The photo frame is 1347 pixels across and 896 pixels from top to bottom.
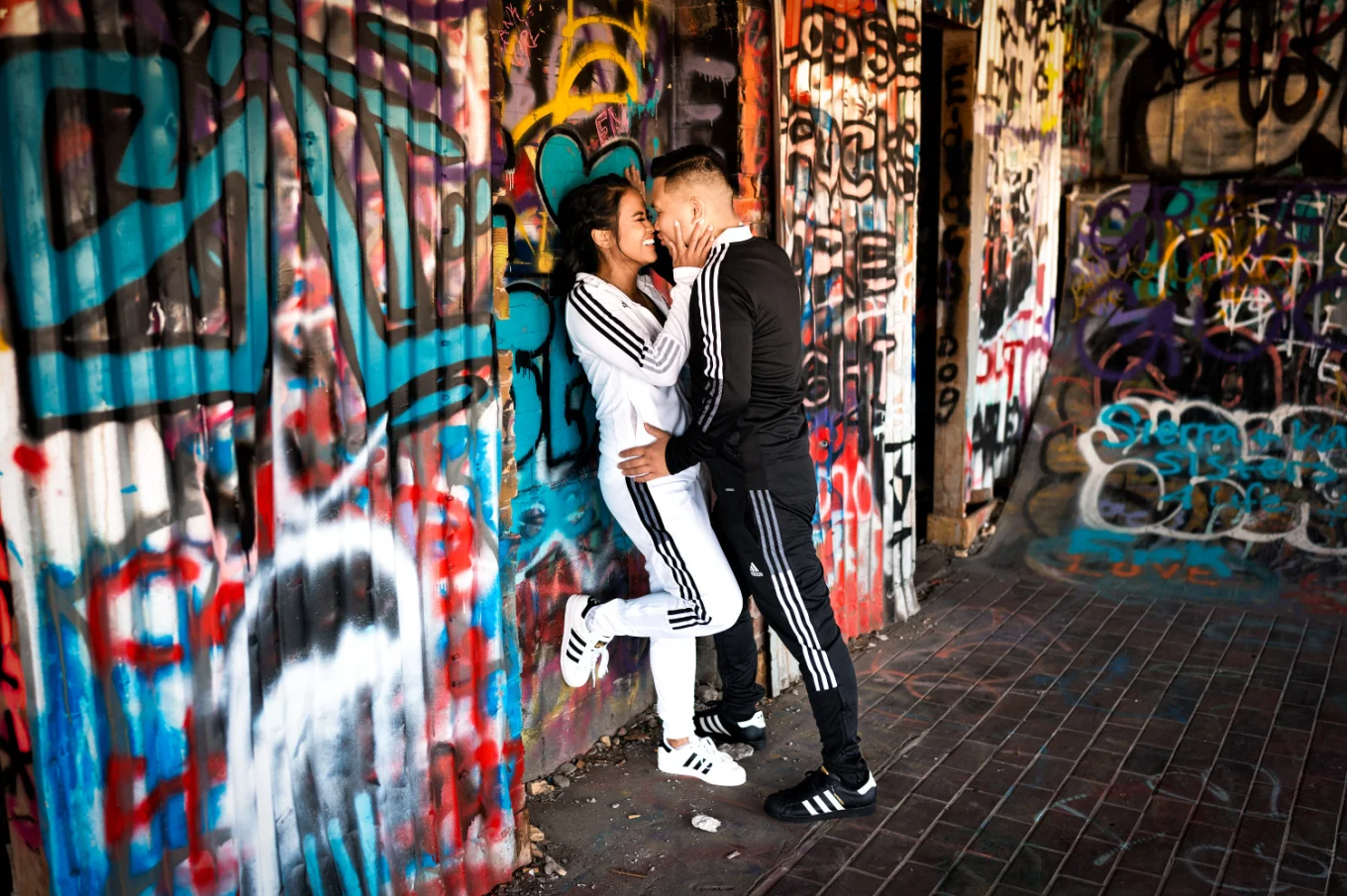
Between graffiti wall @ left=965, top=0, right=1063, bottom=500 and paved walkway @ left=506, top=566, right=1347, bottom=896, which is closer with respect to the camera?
paved walkway @ left=506, top=566, right=1347, bottom=896

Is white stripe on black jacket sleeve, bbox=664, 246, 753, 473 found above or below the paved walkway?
above

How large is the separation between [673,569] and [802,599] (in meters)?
0.50

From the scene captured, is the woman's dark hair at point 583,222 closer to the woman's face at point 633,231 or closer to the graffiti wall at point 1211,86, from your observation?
the woman's face at point 633,231

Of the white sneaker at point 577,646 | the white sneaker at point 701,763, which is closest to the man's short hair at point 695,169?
the white sneaker at point 577,646

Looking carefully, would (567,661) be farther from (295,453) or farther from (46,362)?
(46,362)

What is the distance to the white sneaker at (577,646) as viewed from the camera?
4141 millimetres

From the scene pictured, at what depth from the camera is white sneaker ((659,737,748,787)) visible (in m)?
4.15

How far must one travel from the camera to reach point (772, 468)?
389cm

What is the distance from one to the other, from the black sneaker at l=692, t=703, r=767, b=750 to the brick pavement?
495mm

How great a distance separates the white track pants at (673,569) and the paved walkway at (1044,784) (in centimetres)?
65

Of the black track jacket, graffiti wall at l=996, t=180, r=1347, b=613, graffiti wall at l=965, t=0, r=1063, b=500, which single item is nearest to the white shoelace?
the black track jacket

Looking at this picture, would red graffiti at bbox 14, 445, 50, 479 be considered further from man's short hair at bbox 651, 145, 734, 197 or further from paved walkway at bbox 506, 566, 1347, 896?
man's short hair at bbox 651, 145, 734, 197

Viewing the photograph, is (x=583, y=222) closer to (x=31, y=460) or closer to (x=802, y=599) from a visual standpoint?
(x=802, y=599)

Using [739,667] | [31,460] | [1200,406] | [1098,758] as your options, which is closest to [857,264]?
[739,667]
